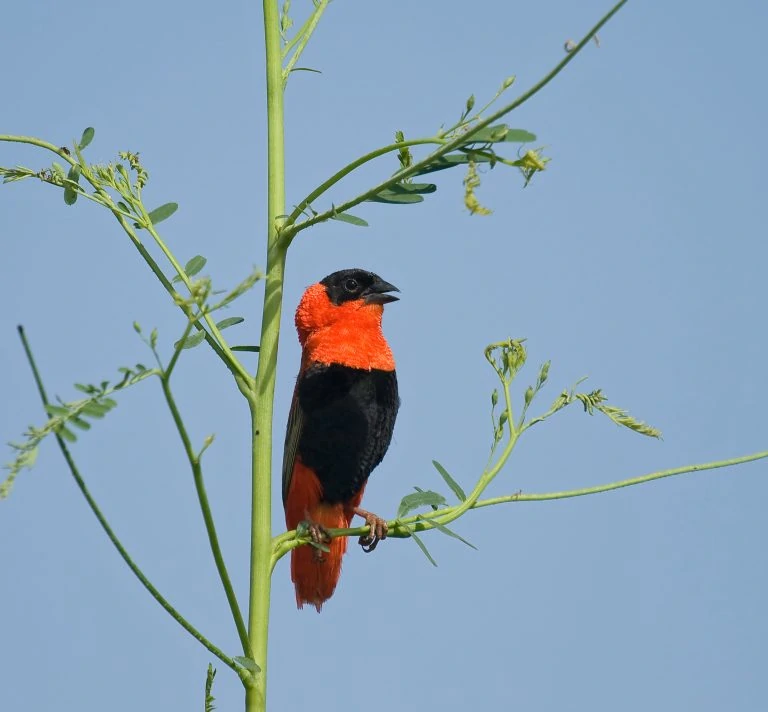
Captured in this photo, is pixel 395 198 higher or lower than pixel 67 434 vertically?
higher

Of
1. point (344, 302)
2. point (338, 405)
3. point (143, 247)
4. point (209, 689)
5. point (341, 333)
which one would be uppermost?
point (344, 302)

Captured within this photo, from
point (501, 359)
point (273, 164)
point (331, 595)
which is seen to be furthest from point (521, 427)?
point (331, 595)

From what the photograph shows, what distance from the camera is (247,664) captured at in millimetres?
2164

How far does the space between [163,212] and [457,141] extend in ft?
3.61

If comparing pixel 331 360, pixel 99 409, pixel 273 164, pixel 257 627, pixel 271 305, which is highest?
pixel 331 360

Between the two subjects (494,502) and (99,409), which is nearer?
(99,409)

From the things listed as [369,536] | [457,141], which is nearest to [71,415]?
[457,141]

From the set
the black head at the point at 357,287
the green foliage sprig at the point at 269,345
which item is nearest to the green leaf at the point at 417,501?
Result: the green foliage sprig at the point at 269,345

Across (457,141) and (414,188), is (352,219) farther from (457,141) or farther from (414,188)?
(457,141)

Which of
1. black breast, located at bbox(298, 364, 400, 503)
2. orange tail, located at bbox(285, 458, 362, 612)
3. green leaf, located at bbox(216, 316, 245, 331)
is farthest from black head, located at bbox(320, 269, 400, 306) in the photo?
green leaf, located at bbox(216, 316, 245, 331)

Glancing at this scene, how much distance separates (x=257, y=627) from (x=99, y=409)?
0.70 meters

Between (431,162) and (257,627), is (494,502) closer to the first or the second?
(257,627)

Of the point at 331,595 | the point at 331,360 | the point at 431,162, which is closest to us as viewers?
the point at 431,162

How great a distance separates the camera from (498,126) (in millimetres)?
2141
